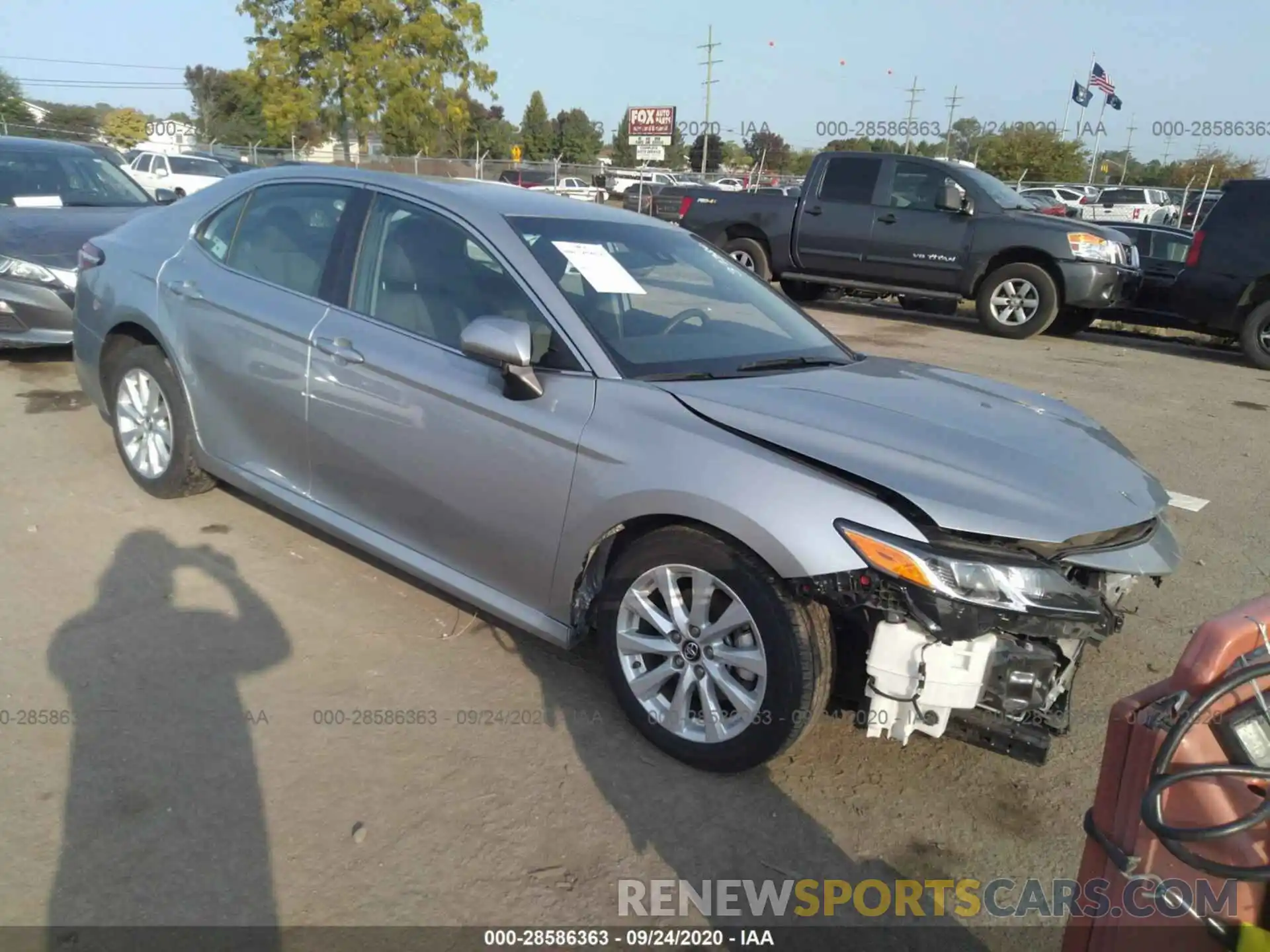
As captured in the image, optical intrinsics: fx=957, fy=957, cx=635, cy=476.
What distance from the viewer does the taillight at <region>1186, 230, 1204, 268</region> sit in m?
10.6

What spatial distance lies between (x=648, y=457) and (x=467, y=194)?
1.50 m

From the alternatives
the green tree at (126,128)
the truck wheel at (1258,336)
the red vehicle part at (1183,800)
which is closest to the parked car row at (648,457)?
the red vehicle part at (1183,800)

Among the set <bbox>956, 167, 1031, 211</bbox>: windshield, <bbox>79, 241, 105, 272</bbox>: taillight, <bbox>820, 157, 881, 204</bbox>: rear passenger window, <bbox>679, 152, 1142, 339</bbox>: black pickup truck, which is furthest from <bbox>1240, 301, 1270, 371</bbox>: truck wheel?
<bbox>79, 241, 105, 272</bbox>: taillight

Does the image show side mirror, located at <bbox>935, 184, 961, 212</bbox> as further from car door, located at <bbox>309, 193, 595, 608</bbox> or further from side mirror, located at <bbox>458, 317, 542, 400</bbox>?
side mirror, located at <bbox>458, 317, 542, 400</bbox>

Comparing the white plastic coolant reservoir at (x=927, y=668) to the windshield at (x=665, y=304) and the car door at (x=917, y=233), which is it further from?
the car door at (x=917, y=233)

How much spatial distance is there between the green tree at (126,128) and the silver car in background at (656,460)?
171 ft

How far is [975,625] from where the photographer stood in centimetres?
249

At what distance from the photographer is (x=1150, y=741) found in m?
1.57

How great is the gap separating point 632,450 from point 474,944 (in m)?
1.39

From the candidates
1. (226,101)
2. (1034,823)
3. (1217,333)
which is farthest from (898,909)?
(226,101)

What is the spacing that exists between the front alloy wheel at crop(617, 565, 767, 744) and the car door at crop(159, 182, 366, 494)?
5.39 feet

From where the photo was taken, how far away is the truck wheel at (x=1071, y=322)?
1198cm

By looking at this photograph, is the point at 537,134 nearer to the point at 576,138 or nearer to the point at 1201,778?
the point at 576,138

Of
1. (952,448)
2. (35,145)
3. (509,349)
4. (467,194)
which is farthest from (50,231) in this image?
(952,448)
